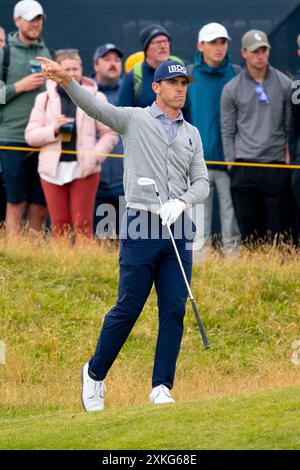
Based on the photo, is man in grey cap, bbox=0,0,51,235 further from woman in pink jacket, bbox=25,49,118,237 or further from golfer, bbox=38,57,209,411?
Result: golfer, bbox=38,57,209,411

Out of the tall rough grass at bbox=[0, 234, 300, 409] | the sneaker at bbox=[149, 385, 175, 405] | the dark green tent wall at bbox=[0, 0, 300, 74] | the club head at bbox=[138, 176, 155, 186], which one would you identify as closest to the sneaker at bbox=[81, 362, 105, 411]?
the sneaker at bbox=[149, 385, 175, 405]

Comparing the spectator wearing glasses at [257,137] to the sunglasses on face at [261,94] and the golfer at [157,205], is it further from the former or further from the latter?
the golfer at [157,205]

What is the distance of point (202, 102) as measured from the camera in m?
16.5

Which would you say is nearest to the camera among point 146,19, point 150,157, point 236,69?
point 150,157

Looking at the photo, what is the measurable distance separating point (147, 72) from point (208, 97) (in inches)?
35.5

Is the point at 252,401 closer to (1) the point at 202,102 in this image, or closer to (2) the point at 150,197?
(2) the point at 150,197

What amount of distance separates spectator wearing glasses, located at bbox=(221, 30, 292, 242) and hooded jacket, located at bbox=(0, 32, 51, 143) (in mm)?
2051

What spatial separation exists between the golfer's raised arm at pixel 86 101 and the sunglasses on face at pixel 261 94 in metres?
5.01

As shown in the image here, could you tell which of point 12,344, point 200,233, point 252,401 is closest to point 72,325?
point 12,344

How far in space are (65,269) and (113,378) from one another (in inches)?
102

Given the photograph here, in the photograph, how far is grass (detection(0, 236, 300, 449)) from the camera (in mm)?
11430

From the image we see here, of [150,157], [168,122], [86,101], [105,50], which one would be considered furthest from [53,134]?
[86,101]

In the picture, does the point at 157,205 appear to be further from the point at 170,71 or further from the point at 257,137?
the point at 257,137

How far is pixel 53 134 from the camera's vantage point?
1595 cm
